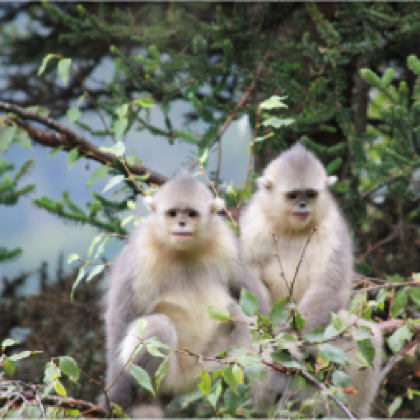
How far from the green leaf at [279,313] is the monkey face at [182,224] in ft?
2.89

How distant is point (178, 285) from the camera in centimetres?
315

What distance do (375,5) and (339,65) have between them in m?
0.52

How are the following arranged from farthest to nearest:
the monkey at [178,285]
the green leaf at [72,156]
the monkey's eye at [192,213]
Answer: the green leaf at [72,156] → the monkey's eye at [192,213] → the monkey at [178,285]

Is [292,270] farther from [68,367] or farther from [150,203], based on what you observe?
[68,367]

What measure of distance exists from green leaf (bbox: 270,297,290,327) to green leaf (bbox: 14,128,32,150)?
2112 millimetres

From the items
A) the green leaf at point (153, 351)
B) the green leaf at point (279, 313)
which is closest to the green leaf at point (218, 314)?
the green leaf at point (279, 313)

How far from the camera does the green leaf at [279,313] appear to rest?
228 centimetres

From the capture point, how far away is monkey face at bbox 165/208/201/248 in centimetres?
301

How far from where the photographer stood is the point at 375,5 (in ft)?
12.6

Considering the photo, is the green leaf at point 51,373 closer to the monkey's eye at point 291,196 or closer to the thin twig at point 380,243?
the monkey's eye at point 291,196

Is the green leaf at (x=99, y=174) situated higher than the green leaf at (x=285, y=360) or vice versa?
the green leaf at (x=99, y=174)

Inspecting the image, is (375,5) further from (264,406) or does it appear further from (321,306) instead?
(264,406)

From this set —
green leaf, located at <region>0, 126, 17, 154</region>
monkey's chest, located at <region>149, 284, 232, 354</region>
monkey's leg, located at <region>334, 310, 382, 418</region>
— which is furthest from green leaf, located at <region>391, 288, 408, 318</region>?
green leaf, located at <region>0, 126, 17, 154</region>

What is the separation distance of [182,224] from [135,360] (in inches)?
31.3
